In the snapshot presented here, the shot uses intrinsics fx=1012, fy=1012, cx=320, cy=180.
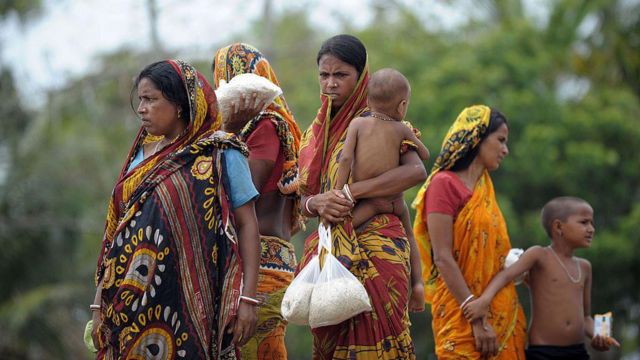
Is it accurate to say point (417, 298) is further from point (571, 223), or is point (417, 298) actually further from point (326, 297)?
point (571, 223)

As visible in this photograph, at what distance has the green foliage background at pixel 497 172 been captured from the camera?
1418 cm

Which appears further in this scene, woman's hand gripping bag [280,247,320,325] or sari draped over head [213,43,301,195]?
sari draped over head [213,43,301,195]

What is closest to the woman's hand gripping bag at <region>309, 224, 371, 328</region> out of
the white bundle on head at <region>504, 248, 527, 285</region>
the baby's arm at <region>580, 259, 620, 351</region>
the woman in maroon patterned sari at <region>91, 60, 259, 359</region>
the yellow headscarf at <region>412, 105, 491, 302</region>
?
the woman in maroon patterned sari at <region>91, 60, 259, 359</region>

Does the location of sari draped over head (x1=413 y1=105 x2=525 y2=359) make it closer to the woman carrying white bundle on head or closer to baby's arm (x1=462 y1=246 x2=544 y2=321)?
baby's arm (x1=462 y1=246 x2=544 y2=321)

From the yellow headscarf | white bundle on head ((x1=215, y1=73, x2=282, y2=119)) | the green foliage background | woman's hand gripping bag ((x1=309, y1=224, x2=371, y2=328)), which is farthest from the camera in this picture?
the green foliage background

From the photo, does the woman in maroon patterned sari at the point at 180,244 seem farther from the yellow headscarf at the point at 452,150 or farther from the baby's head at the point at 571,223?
the baby's head at the point at 571,223

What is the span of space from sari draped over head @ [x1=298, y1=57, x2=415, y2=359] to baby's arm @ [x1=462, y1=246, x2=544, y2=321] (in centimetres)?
95

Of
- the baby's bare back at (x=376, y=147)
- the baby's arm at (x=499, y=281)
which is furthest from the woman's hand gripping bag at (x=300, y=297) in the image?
the baby's arm at (x=499, y=281)

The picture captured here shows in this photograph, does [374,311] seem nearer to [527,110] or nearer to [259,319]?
[259,319]

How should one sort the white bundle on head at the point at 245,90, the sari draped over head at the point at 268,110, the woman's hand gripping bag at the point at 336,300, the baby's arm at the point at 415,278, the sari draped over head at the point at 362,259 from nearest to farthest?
the woman's hand gripping bag at the point at 336,300 → the sari draped over head at the point at 362,259 → the white bundle on head at the point at 245,90 → the baby's arm at the point at 415,278 → the sari draped over head at the point at 268,110

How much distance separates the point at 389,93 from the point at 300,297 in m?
1.06

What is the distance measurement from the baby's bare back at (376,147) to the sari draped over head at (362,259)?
13 centimetres

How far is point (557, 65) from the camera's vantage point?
17.0 m

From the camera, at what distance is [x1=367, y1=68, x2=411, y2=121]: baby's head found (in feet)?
15.7
